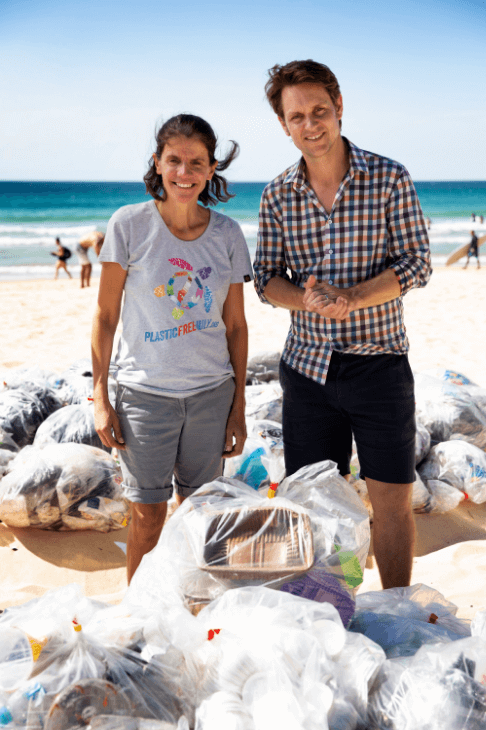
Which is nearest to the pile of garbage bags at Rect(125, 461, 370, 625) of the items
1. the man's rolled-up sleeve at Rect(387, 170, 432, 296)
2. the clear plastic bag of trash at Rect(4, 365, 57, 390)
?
the man's rolled-up sleeve at Rect(387, 170, 432, 296)

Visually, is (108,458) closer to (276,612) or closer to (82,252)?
(276,612)

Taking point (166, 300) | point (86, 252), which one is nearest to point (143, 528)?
point (166, 300)

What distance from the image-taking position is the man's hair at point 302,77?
1760mm

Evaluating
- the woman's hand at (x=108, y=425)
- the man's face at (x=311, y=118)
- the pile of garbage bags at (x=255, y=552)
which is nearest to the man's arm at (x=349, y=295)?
the man's face at (x=311, y=118)

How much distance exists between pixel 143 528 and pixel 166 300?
79 centimetres

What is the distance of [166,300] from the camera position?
1.88 meters

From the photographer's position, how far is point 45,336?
6660 mm

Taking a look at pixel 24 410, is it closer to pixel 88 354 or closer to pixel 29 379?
pixel 29 379

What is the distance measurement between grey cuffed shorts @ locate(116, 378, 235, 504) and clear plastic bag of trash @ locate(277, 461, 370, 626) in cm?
32

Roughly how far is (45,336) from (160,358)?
517 cm

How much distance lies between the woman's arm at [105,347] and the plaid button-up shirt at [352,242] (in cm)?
54

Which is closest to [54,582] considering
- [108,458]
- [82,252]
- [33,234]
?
[108,458]

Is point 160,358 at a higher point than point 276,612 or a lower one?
higher

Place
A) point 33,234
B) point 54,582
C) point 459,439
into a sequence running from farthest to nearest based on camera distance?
1. point 33,234
2. point 459,439
3. point 54,582
